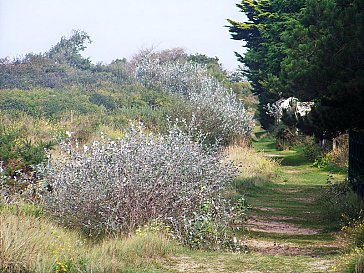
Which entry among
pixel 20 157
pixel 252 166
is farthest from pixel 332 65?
pixel 252 166

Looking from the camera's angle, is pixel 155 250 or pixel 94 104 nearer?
pixel 155 250

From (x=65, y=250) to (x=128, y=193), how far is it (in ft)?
8.11

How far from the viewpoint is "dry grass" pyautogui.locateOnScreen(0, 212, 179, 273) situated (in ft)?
23.0

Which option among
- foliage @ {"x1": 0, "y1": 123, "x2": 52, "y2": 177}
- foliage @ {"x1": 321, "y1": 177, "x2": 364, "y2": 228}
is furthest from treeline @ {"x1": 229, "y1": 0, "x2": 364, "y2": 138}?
foliage @ {"x1": 0, "y1": 123, "x2": 52, "y2": 177}

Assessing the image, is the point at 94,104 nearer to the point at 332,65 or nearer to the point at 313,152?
the point at 313,152

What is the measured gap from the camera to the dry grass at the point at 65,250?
23.0ft

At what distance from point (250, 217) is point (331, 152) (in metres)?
13.9

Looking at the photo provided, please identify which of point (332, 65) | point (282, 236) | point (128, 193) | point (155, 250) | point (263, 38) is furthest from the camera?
point (263, 38)

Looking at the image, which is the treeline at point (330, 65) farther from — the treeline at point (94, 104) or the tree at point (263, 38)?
the tree at point (263, 38)

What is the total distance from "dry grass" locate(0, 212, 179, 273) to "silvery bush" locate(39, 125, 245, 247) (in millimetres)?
555

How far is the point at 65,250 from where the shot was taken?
7.55 meters

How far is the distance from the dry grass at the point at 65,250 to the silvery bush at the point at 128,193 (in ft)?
1.82

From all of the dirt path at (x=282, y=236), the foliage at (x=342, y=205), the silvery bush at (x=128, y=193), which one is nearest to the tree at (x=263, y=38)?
the dirt path at (x=282, y=236)

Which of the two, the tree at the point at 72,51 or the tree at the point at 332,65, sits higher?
the tree at the point at 72,51
